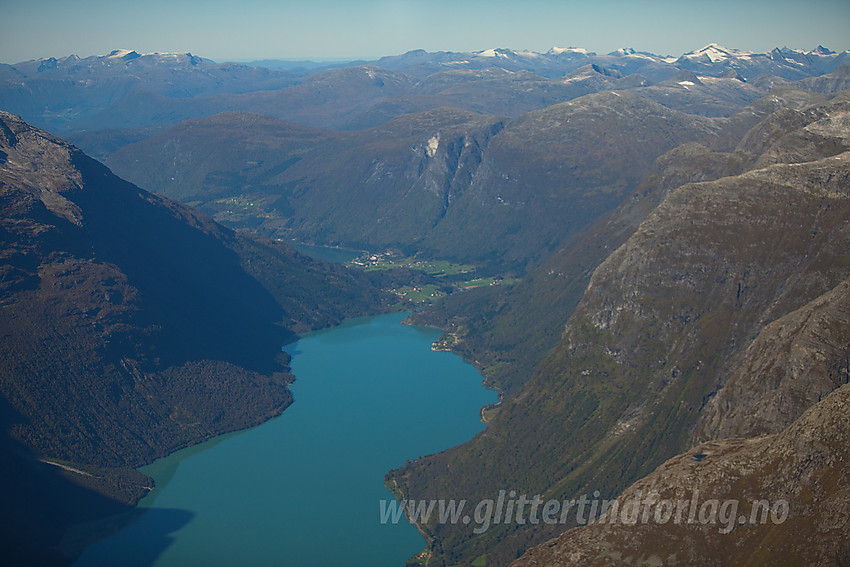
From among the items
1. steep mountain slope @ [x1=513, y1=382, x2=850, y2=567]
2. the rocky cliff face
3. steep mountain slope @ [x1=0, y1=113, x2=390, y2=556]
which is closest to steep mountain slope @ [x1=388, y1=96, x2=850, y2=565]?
the rocky cliff face

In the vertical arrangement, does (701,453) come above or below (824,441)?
below

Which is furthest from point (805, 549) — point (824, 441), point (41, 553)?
point (41, 553)

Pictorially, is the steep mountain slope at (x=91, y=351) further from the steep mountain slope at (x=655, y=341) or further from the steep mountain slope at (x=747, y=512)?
the steep mountain slope at (x=747, y=512)

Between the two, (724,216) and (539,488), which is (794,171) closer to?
(724,216)

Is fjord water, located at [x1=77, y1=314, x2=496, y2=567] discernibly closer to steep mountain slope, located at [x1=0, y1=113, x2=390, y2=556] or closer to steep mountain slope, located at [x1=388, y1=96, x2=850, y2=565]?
steep mountain slope, located at [x1=0, y1=113, x2=390, y2=556]

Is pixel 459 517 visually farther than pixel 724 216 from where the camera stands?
No

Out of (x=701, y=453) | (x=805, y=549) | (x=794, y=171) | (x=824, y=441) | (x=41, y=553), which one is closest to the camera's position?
(x=805, y=549)
